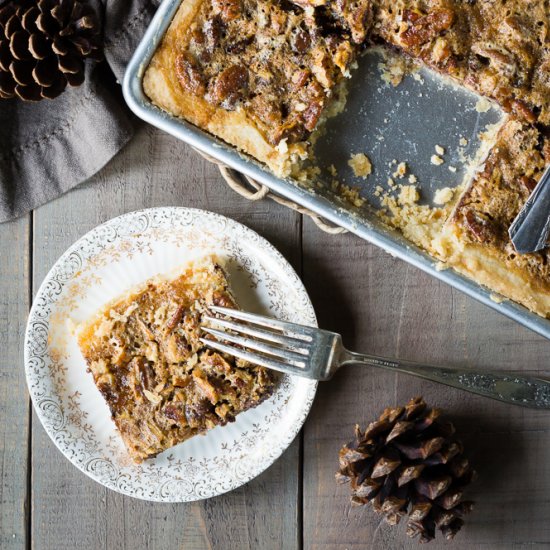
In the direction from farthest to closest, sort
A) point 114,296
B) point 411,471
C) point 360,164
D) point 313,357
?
1. point 114,296
2. point 360,164
3. point 313,357
4. point 411,471

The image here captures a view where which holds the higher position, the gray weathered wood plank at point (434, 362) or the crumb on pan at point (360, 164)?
the crumb on pan at point (360, 164)

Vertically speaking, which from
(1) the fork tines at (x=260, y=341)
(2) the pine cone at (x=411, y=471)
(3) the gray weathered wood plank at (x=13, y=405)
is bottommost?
(3) the gray weathered wood plank at (x=13, y=405)

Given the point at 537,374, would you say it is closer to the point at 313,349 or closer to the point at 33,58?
the point at 313,349

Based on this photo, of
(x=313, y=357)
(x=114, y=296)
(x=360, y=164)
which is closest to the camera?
(x=313, y=357)

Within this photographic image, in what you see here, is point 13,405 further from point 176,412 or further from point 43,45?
point 43,45

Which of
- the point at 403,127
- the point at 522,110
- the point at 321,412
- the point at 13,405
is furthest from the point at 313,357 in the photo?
the point at 13,405

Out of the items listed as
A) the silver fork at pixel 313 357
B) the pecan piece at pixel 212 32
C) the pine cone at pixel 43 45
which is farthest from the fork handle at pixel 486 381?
the pine cone at pixel 43 45

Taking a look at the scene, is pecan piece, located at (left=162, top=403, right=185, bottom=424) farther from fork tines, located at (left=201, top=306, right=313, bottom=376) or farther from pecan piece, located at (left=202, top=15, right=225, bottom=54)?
pecan piece, located at (left=202, top=15, right=225, bottom=54)

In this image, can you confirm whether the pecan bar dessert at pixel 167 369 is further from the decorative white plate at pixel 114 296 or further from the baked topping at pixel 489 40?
the baked topping at pixel 489 40
